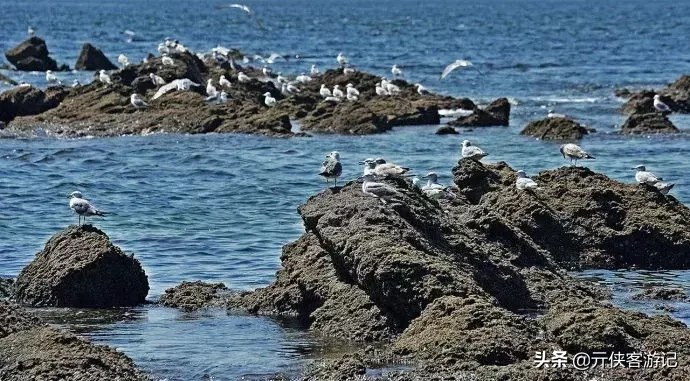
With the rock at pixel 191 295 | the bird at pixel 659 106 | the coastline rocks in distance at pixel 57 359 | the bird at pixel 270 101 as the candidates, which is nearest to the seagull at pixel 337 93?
the bird at pixel 270 101

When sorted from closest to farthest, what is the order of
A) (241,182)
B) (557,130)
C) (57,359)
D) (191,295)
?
(57,359), (191,295), (241,182), (557,130)

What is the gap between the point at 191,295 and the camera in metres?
13.1

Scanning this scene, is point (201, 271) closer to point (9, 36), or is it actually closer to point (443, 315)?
point (443, 315)

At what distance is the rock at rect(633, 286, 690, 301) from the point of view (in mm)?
12816

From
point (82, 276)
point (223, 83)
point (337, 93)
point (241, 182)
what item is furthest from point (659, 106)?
point (82, 276)

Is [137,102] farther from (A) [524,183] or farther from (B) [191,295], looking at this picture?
(B) [191,295]

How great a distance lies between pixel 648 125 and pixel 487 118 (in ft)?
12.4

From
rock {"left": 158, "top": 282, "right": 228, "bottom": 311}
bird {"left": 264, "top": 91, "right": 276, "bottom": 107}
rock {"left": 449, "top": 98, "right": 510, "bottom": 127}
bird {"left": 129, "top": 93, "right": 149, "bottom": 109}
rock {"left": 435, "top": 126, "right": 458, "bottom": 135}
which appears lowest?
rock {"left": 449, "top": 98, "right": 510, "bottom": 127}

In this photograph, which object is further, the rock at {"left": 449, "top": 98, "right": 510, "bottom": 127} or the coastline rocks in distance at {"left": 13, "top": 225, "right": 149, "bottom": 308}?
the rock at {"left": 449, "top": 98, "right": 510, "bottom": 127}

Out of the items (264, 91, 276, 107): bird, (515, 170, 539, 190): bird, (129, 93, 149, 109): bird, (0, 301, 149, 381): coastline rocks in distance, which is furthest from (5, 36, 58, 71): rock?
(0, 301, 149, 381): coastline rocks in distance

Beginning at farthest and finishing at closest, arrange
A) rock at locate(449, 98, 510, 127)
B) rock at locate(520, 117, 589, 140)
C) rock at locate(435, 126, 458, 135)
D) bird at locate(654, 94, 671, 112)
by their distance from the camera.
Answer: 1. bird at locate(654, 94, 671, 112)
2. rock at locate(449, 98, 510, 127)
3. rock at locate(435, 126, 458, 135)
4. rock at locate(520, 117, 589, 140)

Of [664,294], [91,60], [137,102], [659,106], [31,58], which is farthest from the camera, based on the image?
[91,60]

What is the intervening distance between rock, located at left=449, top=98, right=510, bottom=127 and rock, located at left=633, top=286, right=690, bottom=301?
17.5 meters

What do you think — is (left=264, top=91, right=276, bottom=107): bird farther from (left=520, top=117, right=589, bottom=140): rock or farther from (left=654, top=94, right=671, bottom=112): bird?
(left=654, top=94, right=671, bottom=112): bird
